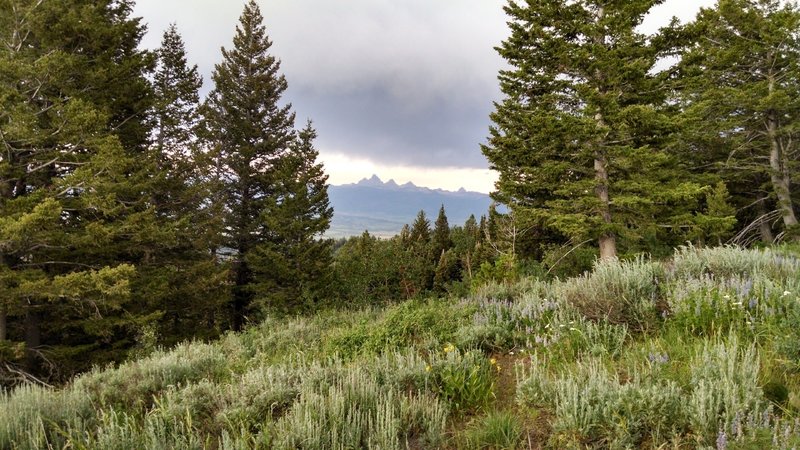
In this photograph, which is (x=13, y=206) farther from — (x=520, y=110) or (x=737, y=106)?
(x=737, y=106)

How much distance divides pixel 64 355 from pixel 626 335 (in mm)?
16717

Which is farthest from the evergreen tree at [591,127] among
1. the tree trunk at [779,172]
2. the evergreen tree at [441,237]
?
the evergreen tree at [441,237]

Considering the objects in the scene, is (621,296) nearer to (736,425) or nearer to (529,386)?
(529,386)

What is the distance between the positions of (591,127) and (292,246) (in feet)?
51.1

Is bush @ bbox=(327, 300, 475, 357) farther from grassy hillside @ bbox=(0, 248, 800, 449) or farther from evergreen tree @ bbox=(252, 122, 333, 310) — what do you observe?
evergreen tree @ bbox=(252, 122, 333, 310)

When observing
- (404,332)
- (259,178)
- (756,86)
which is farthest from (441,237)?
(404,332)

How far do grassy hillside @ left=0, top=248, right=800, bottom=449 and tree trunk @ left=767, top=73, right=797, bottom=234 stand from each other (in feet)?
61.7

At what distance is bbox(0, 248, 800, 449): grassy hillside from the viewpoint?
2.40 m

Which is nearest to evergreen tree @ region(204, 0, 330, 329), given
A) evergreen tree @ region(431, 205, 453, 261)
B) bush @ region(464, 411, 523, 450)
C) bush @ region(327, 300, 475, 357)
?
bush @ region(327, 300, 475, 357)

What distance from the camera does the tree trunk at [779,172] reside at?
1820 centimetres

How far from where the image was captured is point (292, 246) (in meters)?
20.9

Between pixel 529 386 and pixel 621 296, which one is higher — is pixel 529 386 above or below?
below

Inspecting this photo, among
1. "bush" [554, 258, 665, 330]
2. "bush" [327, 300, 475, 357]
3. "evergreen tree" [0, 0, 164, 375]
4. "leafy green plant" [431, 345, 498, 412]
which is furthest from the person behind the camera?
"evergreen tree" [0, 0, 164, 375]

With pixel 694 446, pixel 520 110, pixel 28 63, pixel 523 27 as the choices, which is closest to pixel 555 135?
pixel 520 110
